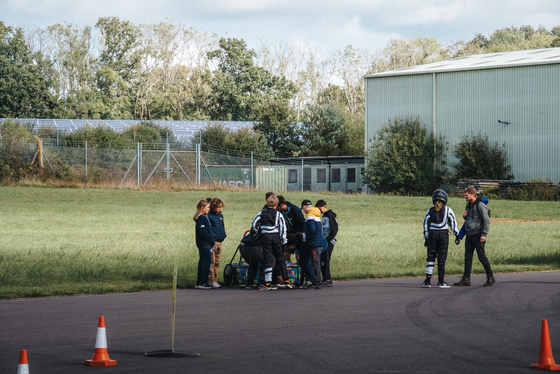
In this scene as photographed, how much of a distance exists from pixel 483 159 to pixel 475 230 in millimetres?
34780

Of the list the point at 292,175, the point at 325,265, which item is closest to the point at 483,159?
the point at 292,175

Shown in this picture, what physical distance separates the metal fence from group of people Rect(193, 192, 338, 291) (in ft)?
95.2

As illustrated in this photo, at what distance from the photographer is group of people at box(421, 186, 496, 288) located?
12320mm

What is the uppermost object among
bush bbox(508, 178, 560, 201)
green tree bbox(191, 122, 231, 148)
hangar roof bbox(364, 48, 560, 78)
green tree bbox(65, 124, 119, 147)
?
hangar roof bbox(364, 48, 560, 78)

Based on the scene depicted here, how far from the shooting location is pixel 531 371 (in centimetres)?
626

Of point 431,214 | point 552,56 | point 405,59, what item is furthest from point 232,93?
point 431,214

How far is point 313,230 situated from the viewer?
1230 centimetres

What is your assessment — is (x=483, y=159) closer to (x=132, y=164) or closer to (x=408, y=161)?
(x=408, y=161)

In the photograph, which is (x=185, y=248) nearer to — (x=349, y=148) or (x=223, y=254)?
(x=223, y=254)

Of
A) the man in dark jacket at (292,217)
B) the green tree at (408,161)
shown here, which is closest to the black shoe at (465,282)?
the man in dark jacket at (292,217)

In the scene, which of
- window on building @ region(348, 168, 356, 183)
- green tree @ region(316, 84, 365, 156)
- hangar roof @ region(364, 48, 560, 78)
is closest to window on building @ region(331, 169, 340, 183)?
window on building @ region(348, 168, 356, 183)

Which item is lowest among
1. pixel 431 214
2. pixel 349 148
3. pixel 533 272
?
pixel 533 272

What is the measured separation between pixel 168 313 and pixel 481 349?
4.39 metres

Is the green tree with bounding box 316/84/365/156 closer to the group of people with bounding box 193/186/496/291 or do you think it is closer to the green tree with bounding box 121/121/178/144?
the green tree with bounding box 121/121/178/144
